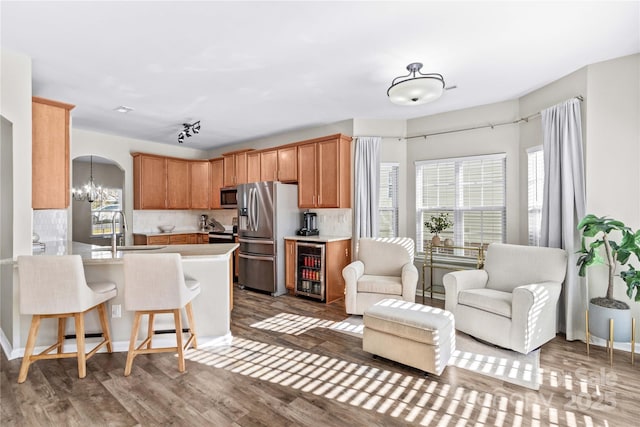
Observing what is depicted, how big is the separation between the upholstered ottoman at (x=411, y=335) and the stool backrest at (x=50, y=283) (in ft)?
7.73

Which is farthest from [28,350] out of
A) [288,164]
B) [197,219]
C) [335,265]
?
[197,219]

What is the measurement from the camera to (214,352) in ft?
9.65

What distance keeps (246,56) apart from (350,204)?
2.68m

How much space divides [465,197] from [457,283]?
163 cm

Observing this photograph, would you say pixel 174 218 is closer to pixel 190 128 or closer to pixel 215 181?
pixel 215 181

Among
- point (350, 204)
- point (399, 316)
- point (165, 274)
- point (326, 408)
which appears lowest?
point (326, 408)

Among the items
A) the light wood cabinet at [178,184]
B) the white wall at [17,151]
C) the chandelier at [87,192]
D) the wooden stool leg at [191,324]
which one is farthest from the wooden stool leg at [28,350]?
the chandelier at [87,192]

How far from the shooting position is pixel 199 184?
6734mm

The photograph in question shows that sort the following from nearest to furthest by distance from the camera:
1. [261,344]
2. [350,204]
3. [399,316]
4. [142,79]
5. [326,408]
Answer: [326,408] < [399,316] < [261,344] < [142,79] < [350,204]

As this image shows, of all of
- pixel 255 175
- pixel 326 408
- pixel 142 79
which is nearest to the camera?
pixel 326 408

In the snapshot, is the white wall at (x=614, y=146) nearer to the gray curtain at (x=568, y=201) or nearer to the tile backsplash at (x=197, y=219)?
the gray curtain at (x=568, y=201)

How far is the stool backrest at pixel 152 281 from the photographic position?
2.47 metres

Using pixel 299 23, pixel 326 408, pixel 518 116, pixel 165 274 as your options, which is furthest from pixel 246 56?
pixel 518 116

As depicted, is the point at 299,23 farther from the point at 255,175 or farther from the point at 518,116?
the point at 255,175
